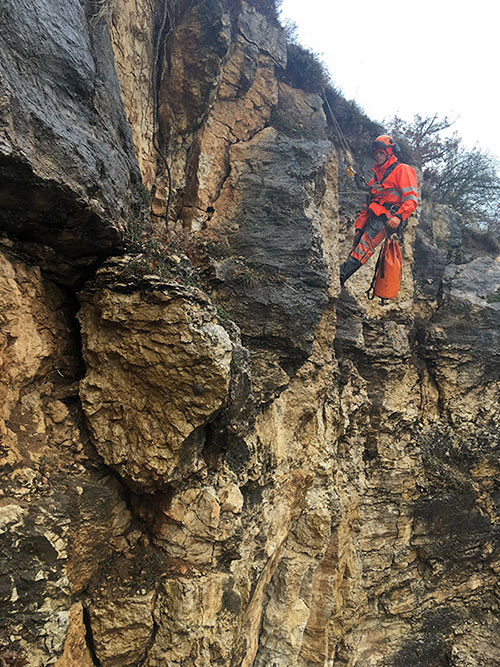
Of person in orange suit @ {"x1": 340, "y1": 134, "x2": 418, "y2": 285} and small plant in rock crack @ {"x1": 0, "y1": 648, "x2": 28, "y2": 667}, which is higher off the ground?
person in orange suit @ {"x1": 340, "y1": 134, "x2": 418, "y2": 285}

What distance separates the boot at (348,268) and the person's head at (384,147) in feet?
8.27

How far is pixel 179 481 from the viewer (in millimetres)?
4160

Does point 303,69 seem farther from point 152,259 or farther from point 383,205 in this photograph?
point 152,259

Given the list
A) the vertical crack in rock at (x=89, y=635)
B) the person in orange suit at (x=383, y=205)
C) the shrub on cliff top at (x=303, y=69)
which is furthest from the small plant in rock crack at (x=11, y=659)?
the shrub on cliff top at (x=303, y=69)

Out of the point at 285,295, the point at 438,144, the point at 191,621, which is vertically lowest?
the point at 191,621

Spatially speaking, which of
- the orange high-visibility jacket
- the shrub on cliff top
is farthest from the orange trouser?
the shrub on cliff top

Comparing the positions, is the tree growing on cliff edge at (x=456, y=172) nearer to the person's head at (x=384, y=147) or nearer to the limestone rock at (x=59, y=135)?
the person's head at (x=384, y=147)

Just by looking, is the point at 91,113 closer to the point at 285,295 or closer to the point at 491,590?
the point at 285,295

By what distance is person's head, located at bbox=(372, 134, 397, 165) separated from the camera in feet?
28.8

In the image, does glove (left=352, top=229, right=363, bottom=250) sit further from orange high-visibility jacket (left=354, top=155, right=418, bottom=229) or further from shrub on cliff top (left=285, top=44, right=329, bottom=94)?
shrub on cliff top (left=285, top=44, right=329, bottom=94)

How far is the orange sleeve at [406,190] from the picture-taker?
844 cm

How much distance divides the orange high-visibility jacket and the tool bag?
79 cm

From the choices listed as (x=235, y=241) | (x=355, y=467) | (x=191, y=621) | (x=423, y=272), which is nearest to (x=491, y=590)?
(x=355, y=467)

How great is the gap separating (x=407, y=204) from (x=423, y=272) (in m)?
2.56
